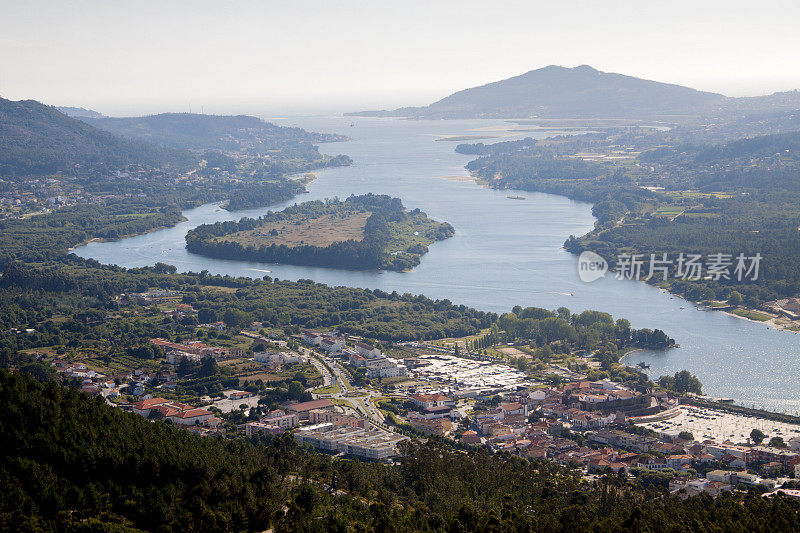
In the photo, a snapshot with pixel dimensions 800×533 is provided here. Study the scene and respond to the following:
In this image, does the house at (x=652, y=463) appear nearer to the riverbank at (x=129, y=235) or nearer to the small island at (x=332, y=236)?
the small island at (x=332, y=236)

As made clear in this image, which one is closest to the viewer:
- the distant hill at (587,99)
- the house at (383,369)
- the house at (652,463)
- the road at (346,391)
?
the house at (652,463)

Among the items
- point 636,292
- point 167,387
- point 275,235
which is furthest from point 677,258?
point 167,387

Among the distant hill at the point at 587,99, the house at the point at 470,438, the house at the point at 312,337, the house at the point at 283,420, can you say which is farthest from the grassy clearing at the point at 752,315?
the distant hill at the point at 587,99

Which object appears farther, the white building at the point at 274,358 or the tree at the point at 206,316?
the tree at the point at 206,316

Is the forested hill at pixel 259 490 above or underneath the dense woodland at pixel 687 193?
underneath

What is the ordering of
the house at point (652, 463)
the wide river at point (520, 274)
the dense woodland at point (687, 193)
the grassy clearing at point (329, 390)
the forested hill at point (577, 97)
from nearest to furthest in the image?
the house at point (652, 463), the grassy clearing at point (329, 390), the wide river at point (520, 274), the dense woodland at point (687, 193), the forested hill at point (577, 97)

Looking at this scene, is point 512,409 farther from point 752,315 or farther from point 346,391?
point 752,315

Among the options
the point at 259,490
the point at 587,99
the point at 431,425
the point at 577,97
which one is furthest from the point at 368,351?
the point at 577,97

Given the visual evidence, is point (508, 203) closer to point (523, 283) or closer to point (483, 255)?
point (483, 255)
